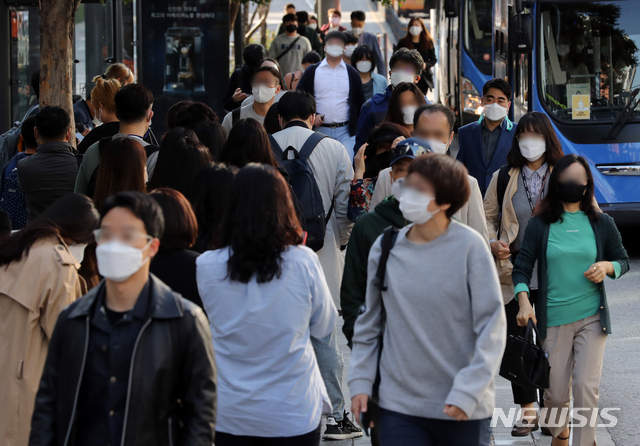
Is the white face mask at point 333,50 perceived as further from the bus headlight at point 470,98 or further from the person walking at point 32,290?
the bus headlight at point 470,98

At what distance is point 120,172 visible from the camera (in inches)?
198

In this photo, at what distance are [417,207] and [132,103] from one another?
11.2 ft

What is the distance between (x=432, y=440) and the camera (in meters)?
3.47

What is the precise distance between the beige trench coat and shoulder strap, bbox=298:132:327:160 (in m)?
2.07

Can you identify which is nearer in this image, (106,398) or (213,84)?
(106,398)

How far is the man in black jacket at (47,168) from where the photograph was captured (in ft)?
20.6

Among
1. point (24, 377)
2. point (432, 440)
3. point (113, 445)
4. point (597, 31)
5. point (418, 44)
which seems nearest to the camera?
point (113, 445)

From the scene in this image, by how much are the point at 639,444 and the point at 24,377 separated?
11.2ft

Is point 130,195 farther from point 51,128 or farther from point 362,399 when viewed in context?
point 51,128

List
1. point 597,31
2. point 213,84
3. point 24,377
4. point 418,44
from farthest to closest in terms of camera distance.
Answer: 1. point 418,44
2. point 213,84
3. point 597,31
4. point 24,377

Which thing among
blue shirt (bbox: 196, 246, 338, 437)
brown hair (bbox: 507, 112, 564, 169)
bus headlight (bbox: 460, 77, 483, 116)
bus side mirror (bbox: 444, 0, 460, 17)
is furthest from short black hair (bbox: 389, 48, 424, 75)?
bus headlight (bbox: 460, 77, 483, 116)

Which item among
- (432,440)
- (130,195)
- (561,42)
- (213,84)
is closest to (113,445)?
(130,195)

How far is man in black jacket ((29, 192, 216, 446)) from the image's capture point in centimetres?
299

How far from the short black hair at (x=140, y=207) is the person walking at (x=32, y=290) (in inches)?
36.1
